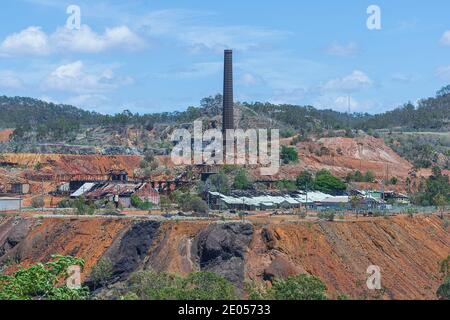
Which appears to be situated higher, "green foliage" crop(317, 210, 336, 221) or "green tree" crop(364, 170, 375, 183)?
"green tree" crop(364, 170, 375, 183)

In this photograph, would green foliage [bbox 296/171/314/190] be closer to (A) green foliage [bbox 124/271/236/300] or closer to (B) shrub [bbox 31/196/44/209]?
(B) shrub [bbox 31/196/44/209]

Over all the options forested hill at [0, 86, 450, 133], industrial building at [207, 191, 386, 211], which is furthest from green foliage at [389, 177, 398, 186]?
forested hill at [0, 86, 450, 133]

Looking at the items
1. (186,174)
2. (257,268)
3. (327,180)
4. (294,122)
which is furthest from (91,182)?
(294,122)

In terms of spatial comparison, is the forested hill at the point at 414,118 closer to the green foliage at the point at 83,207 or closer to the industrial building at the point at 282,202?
the industrial building at the point at 282,202

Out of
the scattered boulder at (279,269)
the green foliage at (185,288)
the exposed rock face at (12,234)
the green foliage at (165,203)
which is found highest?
the green foliage at (165,203)

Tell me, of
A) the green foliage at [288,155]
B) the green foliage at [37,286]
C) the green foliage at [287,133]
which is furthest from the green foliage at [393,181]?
the green foliage at [37,286]
